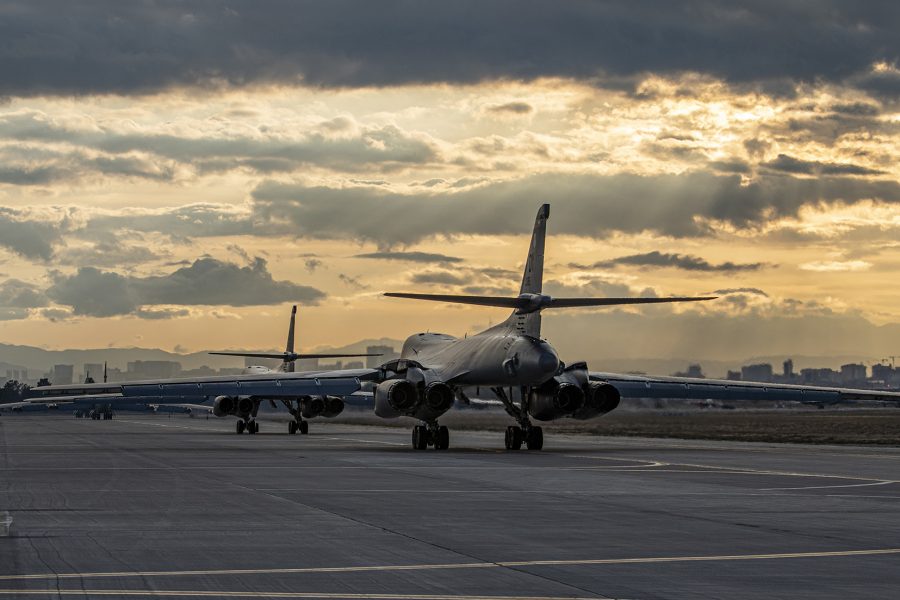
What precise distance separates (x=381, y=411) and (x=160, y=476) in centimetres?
1711

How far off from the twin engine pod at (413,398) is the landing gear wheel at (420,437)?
452 millimetres

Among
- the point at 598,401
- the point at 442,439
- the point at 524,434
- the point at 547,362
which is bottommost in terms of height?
the point at 442,439

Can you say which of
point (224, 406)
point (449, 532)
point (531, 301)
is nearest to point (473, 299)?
point (531, 301)

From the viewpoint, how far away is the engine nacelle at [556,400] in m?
43.0

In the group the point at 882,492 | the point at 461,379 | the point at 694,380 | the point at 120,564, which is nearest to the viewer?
the point at 120,564

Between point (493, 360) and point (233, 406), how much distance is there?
3472 centimetres

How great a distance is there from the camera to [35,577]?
11789 millimetres

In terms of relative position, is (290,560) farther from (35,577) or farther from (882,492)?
(882,492)

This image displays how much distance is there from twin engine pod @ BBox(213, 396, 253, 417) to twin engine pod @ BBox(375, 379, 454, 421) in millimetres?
29311

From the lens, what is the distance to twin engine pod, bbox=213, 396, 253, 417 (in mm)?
72688

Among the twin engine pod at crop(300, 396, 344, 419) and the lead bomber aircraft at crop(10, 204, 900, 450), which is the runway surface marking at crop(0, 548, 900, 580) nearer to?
the lead bomber aircraft at crop(10, 204, 900, 450)

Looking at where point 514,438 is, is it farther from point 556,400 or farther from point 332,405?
point 332,405

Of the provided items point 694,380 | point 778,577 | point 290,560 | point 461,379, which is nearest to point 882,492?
point 778,577

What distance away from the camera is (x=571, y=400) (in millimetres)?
43094
